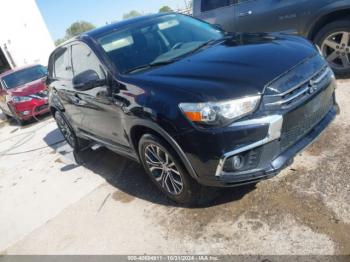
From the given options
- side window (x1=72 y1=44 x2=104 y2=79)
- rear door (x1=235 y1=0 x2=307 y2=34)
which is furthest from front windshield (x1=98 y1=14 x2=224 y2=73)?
rear door (x1=235 y1=0 x2=307 y2=34)

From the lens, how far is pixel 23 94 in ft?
31.2

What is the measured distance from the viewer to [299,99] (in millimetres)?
2812

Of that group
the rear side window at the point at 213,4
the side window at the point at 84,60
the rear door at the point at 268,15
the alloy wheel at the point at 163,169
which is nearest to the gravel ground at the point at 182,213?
the alloy wheel at the point at 163,169

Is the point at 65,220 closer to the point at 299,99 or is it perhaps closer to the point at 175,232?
the point at 175,232

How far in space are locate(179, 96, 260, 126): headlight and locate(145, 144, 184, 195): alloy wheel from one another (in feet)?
2.13

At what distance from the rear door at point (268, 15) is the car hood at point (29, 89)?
6004 millimetres

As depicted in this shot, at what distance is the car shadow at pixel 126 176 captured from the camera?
342 cm

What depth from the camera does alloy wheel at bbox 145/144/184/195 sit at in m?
3.23

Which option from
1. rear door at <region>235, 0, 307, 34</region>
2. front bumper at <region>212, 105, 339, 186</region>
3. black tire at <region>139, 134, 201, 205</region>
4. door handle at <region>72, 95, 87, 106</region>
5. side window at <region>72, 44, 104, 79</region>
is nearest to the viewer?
front bumper at <region>212, 105, 339, 186</region>

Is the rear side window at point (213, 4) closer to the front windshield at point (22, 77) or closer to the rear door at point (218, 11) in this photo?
the rear door at point (218, 11)

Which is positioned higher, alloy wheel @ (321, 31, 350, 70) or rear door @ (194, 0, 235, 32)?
rear door @ (194, 0, 235, 32)

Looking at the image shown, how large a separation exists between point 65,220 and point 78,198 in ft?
1.39

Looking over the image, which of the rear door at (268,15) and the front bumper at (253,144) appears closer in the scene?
the front bumper at (253,144)

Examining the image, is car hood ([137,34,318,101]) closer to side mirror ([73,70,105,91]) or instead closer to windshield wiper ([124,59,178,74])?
windshield wiper ([124,59,178,74])
